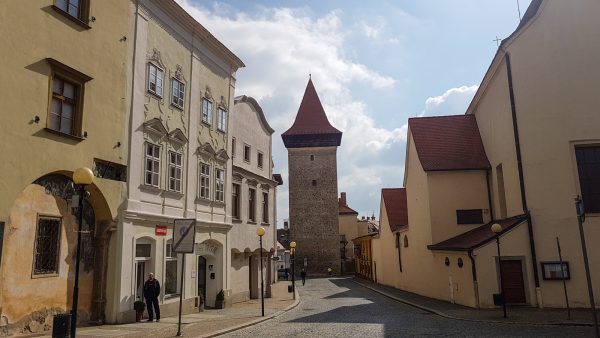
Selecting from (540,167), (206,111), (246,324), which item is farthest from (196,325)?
(540,167)

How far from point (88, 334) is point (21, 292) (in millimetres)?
1954

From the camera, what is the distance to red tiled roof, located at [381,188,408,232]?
38.5 m

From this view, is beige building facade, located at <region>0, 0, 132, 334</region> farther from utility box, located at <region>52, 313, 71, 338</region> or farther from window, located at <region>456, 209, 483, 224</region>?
window, located at <region>456, 209, 483, 224</region>

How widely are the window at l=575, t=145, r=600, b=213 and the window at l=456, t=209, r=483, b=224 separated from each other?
6429 millimetres

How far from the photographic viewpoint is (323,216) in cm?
6219

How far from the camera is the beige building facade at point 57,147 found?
11289mm

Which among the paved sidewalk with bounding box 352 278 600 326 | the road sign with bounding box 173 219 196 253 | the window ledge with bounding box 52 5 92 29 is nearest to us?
the road sign with bounding box 173 219 196 253

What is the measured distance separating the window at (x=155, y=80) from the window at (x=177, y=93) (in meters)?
0.82

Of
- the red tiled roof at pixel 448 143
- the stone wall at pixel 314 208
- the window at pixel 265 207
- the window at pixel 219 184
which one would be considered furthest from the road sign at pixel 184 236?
the stone wall at pixel 314 208

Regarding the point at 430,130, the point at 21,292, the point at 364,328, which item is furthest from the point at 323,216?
the point at 21,292

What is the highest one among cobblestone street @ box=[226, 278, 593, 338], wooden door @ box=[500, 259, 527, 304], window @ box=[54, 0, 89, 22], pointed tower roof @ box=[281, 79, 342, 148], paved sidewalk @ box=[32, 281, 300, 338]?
pointed tower roof @ box=[281, 79, 342, 148]

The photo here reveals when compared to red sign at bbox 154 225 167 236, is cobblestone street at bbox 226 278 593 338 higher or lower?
lower

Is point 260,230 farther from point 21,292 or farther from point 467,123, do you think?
point 467,123

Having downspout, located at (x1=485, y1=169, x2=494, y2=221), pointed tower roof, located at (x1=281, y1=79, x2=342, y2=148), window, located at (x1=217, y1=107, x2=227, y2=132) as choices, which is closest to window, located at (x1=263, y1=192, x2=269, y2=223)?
window, located at (x1=217, y1=107, x2=227, y2=132)
